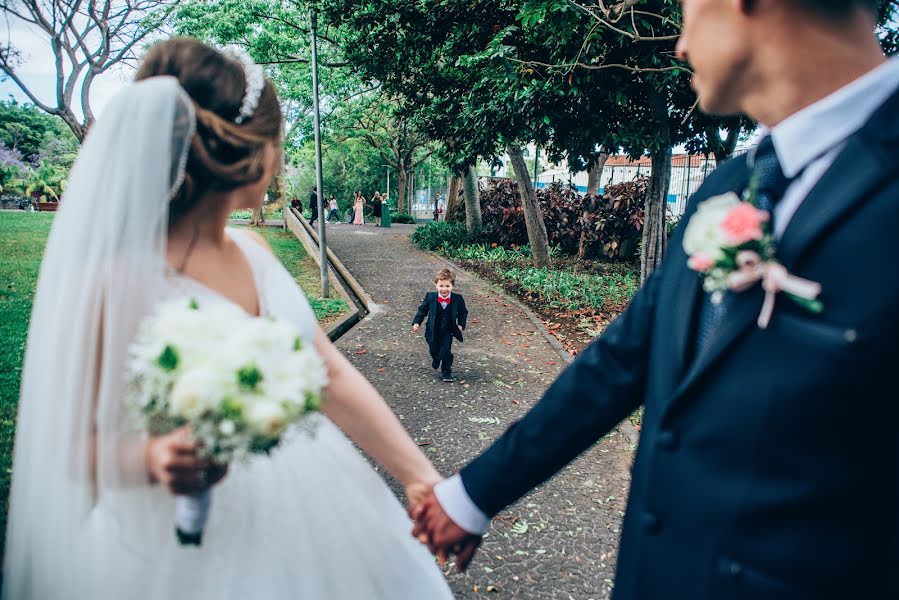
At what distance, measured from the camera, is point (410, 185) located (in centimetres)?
4431

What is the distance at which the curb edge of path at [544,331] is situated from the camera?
5645 millimetres

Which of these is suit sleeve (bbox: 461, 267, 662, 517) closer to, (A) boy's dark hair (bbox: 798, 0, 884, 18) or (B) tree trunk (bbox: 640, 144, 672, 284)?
(A) boy's dark hair (bbox: 798, 0, 884, 18)

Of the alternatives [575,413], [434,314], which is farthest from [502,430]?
[575,413]

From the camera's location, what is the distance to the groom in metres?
1.14

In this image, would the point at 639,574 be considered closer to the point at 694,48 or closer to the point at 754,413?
the point at 754,413

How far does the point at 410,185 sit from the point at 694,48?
143ft

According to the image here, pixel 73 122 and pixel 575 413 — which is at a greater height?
pixel 73 122

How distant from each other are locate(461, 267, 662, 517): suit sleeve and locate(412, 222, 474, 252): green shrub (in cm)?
1761

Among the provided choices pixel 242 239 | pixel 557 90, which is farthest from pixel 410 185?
pixel 242 239

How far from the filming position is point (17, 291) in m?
9.62

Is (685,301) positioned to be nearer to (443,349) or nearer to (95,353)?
(95,353)

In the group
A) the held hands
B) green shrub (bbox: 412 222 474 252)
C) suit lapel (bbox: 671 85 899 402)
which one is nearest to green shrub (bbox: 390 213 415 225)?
green shrub (bbox: 412 222 474 252)

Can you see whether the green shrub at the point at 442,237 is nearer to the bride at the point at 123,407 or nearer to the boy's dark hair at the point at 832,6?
the bride at the point at 123,407

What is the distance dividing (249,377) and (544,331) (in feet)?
27.3
